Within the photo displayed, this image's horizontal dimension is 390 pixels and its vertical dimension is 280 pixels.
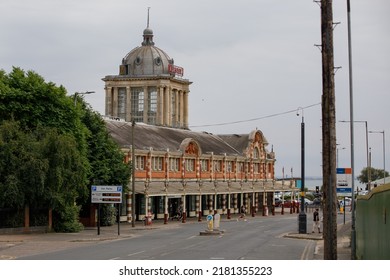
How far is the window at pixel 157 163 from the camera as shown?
7829cm

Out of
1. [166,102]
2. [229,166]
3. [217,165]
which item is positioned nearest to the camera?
[217,165]

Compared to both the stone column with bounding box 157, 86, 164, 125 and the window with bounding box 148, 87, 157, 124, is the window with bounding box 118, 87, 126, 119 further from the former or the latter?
the stone column with bounding box 157, 86, 164, 125

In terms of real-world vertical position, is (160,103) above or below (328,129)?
above

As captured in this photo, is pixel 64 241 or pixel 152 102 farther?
pixel 152 102

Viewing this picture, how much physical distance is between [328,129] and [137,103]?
87070mm

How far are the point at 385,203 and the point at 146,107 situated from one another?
92574 mm

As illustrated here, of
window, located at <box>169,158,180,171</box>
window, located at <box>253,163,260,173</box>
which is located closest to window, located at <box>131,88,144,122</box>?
window, located at <box>253,163,260,173</box>

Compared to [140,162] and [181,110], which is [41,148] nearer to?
[140,162]

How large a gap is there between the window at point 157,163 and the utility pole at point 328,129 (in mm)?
52492

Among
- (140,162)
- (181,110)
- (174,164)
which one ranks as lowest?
(140,162)

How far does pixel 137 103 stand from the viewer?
367ft

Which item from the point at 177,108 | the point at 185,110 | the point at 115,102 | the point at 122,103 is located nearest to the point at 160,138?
the point at 115,102
